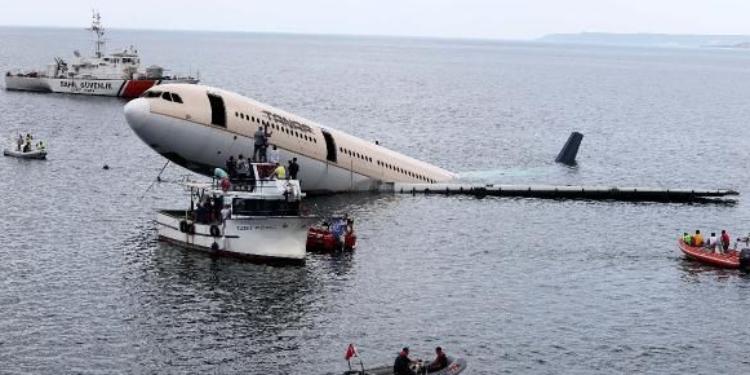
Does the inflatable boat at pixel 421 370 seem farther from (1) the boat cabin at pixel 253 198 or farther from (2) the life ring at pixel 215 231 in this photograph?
(2) the life ring at pixel 215 231

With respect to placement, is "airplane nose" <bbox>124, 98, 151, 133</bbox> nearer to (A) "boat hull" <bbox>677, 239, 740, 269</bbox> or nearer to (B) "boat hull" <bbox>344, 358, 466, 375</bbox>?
(B) "boat hull" <bbox>344, 358, 466, 375</bbox>

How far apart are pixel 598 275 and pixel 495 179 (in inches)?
1677

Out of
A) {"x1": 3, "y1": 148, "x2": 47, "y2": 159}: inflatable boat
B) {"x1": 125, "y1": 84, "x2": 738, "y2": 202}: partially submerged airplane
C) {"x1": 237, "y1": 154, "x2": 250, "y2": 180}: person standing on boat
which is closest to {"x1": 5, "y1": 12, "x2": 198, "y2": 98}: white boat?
{"x1": 3, "y1": 148, "x2": 47, "y2": 159}: inflatable boat

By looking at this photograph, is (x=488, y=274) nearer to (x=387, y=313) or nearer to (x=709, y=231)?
(x=387, y=313)

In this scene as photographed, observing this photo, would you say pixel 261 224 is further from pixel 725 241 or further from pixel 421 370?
pixel 725 241

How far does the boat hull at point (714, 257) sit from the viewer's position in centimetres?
7125

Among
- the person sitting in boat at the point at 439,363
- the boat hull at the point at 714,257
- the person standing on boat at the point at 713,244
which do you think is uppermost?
the person standing on boat at the point at 713,244

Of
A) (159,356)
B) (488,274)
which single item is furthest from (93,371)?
(488,274)

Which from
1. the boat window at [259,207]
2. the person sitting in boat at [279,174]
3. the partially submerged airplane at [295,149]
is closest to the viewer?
the boat window at [259,207]

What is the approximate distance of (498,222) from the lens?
86.1 metres

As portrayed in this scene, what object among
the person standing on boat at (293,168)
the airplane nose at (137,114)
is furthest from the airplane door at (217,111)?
the person standing on boat at (293,168)

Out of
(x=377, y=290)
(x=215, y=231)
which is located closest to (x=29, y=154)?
(x=215, y=231)

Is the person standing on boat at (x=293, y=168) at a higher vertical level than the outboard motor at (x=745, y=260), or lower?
higher

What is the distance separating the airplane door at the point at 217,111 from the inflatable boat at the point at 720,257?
36554 millimetres
